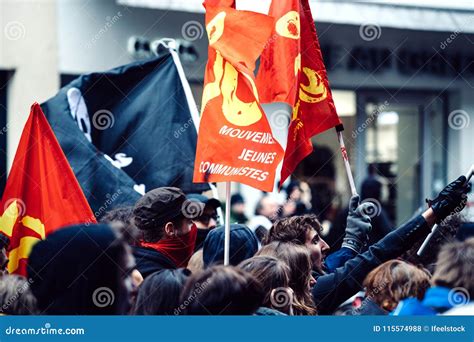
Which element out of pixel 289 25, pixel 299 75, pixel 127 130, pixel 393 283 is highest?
pixel 289 25

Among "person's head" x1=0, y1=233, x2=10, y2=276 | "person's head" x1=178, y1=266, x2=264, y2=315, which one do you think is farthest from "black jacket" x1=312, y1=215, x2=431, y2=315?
"person's head" x1=0, y1=233, x2=10, y2=276

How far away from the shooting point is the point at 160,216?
4711 millimetres

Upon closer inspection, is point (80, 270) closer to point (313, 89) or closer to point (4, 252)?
point (4, 252)

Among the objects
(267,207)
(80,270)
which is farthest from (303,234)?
(267,207)

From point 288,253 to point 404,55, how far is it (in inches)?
357

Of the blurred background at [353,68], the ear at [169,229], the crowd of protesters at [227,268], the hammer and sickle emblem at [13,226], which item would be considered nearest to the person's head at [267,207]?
the blurred background at [353,68]

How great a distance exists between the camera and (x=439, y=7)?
12.5 m

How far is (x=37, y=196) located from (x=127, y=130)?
4.91 feet

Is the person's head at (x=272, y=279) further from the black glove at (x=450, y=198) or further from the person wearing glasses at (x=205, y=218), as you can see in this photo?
the person wearing glasses at (x=205, y=218)

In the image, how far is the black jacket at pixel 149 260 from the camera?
4.49 m

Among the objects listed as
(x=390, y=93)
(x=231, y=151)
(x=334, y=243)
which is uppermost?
(x=390, y=93)

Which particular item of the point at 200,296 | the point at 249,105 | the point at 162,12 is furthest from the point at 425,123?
the point at 200,296

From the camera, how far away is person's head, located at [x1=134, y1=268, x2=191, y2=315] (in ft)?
11.5

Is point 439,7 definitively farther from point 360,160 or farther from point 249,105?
point 249,105
